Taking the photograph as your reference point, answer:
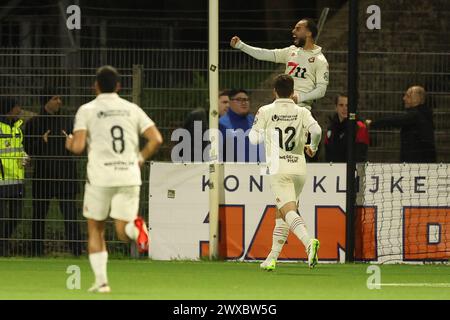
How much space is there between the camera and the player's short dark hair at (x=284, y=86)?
16641 millimetres

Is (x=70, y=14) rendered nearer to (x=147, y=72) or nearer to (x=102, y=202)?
(x=147, y=72)

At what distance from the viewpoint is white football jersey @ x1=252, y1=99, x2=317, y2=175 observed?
16734 mm

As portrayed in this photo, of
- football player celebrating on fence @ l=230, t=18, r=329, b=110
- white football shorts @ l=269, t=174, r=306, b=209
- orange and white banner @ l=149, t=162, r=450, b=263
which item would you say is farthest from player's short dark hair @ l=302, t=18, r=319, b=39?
white football shorts @ l=269, t=174, r=306, b=209

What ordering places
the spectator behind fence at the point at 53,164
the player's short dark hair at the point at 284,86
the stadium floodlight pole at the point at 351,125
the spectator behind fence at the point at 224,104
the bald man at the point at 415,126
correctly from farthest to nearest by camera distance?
the spectator behind fence at the point at 224,104 < the spectator behind fence at the point at 53,164 < the bald man at the point at 415,126 < the stadium floodlight pole at the point at 351,125 < the player's short dark hair at the point at 284,86

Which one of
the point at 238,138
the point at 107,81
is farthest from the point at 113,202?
the point at 238,138

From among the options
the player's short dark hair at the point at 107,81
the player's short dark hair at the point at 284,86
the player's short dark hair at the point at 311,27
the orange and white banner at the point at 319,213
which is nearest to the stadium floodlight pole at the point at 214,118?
the orange and white banner at the point at 319,213

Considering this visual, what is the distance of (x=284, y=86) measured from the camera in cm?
1667

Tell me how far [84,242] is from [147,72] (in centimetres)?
241

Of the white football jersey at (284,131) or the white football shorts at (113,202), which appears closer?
the white football shorts at (113,202)

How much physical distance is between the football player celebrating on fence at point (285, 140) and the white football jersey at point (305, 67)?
141cm

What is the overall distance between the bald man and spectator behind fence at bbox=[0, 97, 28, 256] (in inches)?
182

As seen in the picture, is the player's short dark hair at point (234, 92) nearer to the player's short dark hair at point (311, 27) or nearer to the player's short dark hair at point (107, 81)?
the player's short dark hair at point (311, 27)

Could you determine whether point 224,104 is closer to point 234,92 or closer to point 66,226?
point 234,92

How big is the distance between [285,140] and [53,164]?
404 centimetres
